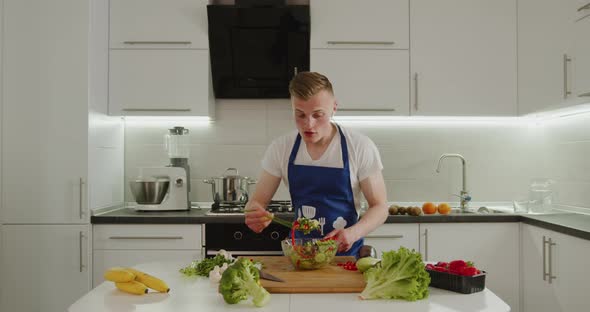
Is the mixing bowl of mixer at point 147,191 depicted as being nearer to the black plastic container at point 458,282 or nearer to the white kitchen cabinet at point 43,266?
the white kitchen cabinet at point 43,266

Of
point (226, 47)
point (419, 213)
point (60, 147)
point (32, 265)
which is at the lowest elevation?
point (32, 265)

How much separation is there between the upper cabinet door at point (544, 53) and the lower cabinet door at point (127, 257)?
2172 millimetres

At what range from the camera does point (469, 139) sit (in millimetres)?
3828

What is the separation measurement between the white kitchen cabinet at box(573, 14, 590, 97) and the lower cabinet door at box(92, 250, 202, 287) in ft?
7.25

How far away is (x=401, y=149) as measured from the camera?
3.82 metres

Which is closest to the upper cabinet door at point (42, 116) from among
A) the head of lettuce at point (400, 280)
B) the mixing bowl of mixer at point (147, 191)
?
the mixing bowl of mixer at point (147, 191)

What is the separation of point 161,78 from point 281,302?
2.30m

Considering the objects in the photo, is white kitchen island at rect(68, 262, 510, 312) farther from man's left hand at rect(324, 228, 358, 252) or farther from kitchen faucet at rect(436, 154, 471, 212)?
kitchen faucet at rect(436, 154, 471, 212)

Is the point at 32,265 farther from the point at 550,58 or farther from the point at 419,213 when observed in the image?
the point at 550,58

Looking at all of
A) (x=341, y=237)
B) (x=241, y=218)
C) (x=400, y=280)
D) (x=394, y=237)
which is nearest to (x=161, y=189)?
(x=241, y=218)

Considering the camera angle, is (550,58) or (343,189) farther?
(550,58)

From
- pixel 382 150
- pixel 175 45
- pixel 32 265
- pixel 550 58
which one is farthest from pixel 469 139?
pixel 32 265

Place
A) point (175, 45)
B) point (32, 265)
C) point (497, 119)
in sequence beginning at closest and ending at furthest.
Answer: point (32, 265) < point (175, 45) < point (497, 119)

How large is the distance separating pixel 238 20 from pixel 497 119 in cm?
185
